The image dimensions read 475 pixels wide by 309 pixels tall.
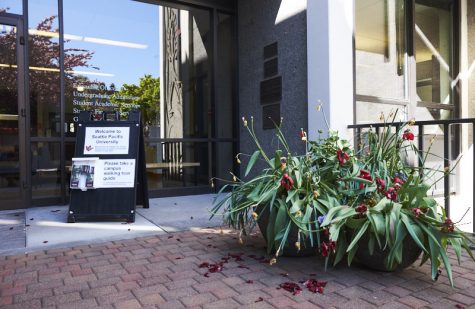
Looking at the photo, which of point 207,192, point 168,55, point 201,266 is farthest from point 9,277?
point 168,55

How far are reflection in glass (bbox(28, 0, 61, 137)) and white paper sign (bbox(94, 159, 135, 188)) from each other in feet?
3.84

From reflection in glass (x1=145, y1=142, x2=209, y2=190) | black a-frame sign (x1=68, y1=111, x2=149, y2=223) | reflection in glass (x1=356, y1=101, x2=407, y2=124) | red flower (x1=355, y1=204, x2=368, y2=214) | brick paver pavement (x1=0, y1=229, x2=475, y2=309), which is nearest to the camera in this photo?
brick paver pavement (x1=0, y1=229, x2=475, y2=309)

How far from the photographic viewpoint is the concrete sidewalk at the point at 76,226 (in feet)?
9.87

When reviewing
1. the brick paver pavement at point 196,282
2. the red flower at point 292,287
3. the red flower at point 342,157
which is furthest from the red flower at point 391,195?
the red flower at point 292,287

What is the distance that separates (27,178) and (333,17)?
384 cm

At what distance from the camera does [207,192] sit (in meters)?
5.58

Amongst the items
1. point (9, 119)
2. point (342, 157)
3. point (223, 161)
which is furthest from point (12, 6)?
point (342, 157)

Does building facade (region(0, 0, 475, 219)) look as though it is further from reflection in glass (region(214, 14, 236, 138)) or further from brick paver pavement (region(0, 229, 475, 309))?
brick paver pavement (region(0, 229, 475, 309))

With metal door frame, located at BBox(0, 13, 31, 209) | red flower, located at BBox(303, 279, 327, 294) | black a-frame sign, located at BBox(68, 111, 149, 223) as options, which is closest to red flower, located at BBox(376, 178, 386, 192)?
red flower, located at BBox(303, 279, 327, 294)

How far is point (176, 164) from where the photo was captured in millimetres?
5375

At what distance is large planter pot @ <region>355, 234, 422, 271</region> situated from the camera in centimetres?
224

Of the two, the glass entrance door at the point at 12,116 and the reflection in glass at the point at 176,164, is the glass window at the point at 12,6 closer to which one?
the glass entrance door at the point at 12,116

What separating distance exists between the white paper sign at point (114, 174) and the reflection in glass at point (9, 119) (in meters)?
1.26

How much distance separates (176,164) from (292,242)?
3.10 metres
